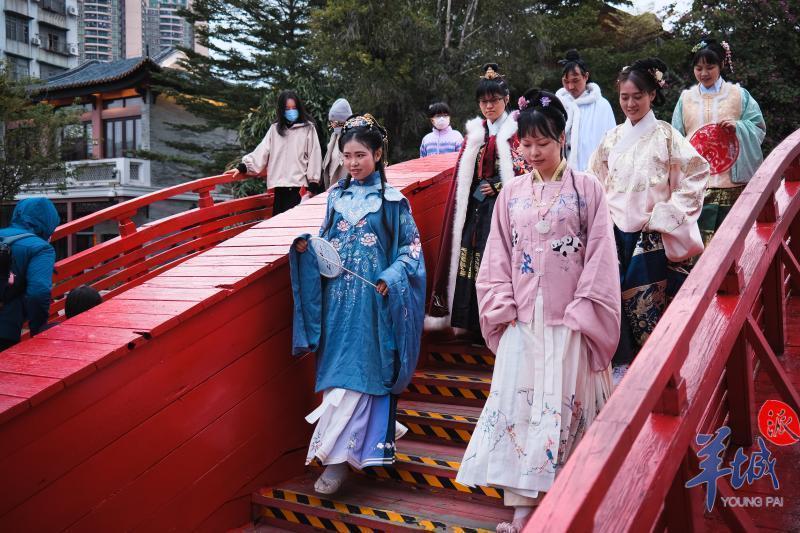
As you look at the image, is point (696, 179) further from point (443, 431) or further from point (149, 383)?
point (149, 383)

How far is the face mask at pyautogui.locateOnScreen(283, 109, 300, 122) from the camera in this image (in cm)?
696

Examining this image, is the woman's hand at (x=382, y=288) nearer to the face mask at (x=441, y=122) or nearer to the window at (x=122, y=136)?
the face mask at (x=441, y=122)

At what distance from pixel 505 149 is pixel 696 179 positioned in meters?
1.37

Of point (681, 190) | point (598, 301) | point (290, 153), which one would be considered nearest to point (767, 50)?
point (290, 153)

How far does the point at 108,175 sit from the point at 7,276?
2182 centimetres

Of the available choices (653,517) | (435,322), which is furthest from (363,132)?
(653,517)

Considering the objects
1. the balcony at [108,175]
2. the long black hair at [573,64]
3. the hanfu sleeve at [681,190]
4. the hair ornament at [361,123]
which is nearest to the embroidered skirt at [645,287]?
the hanfu sleeve at [681,190]

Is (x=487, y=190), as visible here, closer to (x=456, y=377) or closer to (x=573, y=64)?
(x=456, y=377)

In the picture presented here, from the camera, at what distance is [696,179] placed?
3.71 meters

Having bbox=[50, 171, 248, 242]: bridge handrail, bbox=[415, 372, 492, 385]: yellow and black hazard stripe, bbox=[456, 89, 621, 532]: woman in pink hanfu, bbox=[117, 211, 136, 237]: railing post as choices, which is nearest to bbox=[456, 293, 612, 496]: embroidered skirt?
bbox=[456, 89, 621, 532]: woman in pink hanfu

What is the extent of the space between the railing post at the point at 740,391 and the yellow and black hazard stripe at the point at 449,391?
4.85 feet

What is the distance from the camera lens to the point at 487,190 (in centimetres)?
475

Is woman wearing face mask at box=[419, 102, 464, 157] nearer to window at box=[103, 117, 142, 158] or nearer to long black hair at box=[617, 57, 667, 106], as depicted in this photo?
long black hair at box=[617, 57, 667, 106]

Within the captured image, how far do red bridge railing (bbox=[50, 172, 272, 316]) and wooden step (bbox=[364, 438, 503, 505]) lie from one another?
11.0 feet
